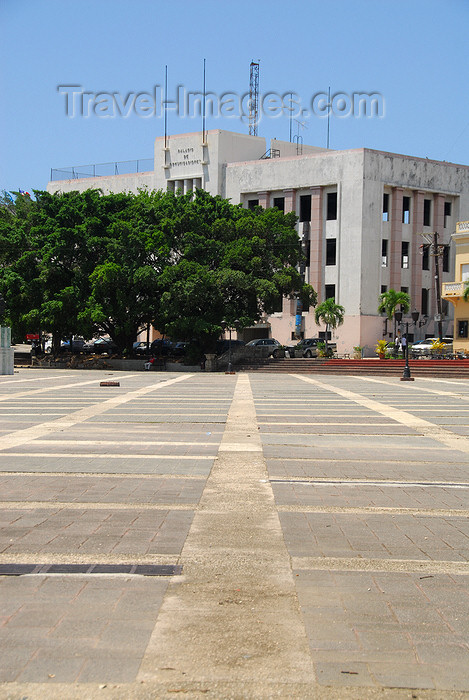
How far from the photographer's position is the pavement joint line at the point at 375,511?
6758 mm

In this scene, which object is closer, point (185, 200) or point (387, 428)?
point (387, 428)

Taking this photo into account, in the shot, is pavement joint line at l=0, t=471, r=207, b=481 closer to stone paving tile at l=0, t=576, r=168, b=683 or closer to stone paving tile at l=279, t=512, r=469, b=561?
stone paving tile at l=279, t=512, r=469, b=561

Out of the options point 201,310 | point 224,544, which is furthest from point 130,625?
point 201,310

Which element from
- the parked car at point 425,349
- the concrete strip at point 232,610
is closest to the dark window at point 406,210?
the parked car at point 425,349

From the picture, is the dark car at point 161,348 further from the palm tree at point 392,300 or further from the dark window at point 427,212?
the dark window at point 427,212

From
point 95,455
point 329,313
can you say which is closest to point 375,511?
point 95,455

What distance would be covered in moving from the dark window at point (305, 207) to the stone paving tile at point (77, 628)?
56.1 metres

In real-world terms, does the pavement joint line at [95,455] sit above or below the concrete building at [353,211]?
below

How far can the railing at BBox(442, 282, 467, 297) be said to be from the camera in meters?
50.2

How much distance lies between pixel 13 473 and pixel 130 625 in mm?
4903

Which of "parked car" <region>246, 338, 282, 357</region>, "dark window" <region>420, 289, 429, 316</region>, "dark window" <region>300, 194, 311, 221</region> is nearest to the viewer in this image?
"parked car" <region>246, 338, 282, 357</region>

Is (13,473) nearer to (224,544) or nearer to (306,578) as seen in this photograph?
(224,544)

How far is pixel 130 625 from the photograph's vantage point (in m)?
4.05

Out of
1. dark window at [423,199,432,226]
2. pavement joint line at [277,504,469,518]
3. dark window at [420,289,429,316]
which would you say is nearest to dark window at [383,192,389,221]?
dark window at [423,199,432,226]
